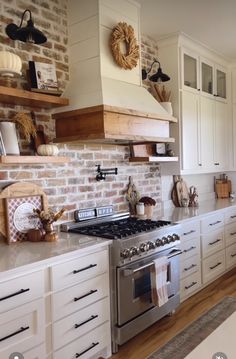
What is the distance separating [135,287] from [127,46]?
80.2 inches

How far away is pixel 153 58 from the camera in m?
3.86

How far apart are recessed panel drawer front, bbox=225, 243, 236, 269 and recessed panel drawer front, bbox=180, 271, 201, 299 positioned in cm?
75

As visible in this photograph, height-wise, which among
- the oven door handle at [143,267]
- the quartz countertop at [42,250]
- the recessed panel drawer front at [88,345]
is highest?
the quartz countertop at [42,250]

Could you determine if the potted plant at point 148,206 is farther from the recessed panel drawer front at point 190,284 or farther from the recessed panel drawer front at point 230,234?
the recessed panel drawer front at point 230,234

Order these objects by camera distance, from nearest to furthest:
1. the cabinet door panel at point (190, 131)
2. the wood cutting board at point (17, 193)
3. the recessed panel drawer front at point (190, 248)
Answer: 1. the wood cutting board at point (17, 193)
2. the recessed panel drawer front at point (190, 248)
3. the cabinet door panel at point (190, 131)

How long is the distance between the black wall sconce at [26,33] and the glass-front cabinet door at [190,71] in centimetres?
192

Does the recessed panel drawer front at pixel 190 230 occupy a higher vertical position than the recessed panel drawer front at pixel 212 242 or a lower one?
higher

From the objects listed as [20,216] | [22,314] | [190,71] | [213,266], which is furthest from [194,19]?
[22,314]

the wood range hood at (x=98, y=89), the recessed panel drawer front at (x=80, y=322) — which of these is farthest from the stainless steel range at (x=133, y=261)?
the wood range hood at (x=98, y=89)

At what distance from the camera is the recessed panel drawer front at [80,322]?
2.07 m

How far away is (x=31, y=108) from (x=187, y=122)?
1.94 metres

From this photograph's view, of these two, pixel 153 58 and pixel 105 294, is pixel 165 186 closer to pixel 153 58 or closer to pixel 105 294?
pixel 153 58

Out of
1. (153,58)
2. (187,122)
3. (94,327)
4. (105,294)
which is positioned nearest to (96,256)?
(105,294)

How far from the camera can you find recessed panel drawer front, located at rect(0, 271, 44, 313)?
1771 mm
